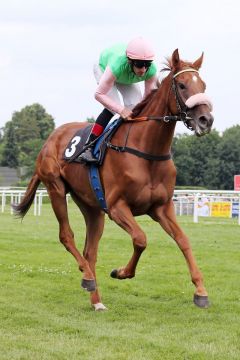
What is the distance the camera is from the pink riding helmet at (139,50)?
6.25 metres

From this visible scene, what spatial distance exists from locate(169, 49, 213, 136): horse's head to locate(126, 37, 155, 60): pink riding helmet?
0.80ft

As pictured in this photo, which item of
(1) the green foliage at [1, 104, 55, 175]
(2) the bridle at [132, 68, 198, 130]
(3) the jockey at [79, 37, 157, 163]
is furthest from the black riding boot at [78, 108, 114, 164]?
(1) the green foliage at [1, 104, 55, 175]

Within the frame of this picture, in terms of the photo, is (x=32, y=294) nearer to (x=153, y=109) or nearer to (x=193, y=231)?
(x=153, y=109)

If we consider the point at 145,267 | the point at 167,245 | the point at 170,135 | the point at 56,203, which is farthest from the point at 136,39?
the point at 167,245

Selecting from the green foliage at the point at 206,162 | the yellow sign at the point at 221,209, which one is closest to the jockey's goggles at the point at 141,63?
the yellow sign at the point at 221,209

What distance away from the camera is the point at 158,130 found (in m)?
6.21

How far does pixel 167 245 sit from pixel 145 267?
10.3ft

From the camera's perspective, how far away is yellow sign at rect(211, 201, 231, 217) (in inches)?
909

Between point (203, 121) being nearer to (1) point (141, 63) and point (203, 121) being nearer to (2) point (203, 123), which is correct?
(2) point (203, 123)

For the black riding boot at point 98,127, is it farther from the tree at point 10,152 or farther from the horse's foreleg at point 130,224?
the tree at point 10,152

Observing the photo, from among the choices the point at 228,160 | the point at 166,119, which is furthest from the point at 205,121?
the point at 228,160

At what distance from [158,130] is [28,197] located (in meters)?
2.38

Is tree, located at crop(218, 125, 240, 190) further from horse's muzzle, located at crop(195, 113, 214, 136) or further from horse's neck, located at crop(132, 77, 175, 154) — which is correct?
horse's muzzle, located at crop(195, 113, 214, 136)

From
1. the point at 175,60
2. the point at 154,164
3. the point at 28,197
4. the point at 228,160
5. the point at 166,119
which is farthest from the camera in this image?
the point at 228,160
